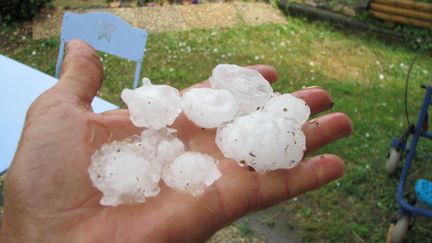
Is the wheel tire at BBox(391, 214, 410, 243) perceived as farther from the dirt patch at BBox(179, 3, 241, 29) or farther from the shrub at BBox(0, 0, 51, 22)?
the shrub at BBox(0, 0, 51, 22)

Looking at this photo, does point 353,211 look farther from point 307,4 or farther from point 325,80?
point 307,4

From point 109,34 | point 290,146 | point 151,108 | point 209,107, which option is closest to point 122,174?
point 151,108

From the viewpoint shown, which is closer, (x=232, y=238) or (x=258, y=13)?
(x=232, y=238)

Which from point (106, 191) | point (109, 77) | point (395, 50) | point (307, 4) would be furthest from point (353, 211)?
point (307, 4)

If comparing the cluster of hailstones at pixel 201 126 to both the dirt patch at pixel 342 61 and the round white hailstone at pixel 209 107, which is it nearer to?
the round white hailstone at pixel 209 107

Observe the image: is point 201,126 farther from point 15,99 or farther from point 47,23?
point 47,23

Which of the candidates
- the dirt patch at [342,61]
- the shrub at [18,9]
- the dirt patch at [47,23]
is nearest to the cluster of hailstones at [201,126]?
the dirt patch at [342,61]
